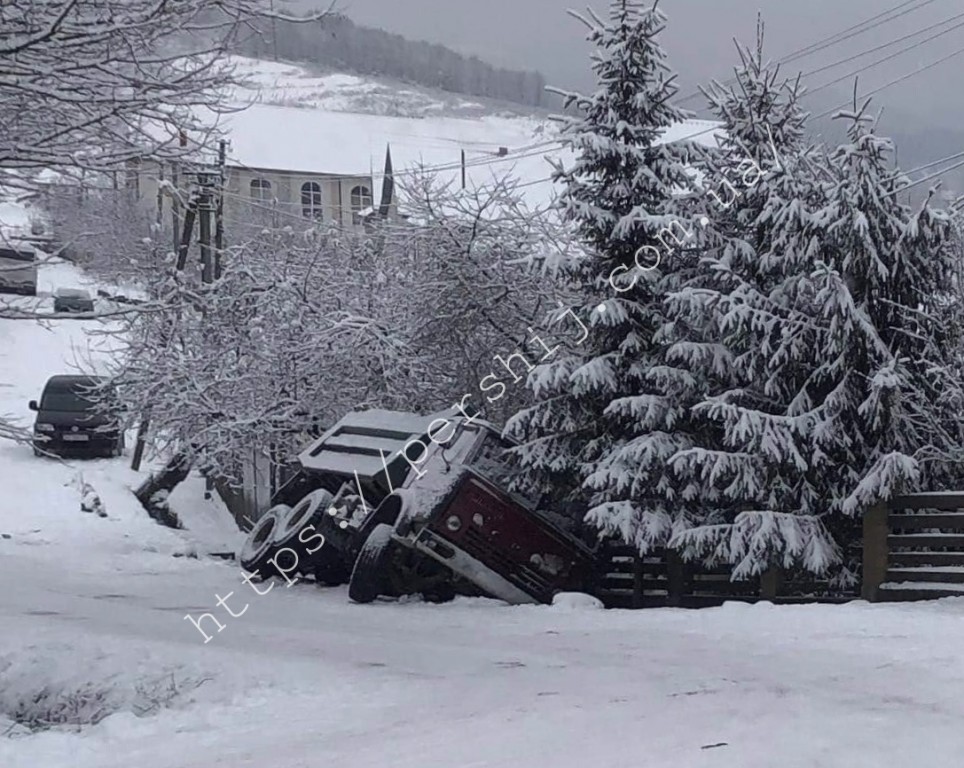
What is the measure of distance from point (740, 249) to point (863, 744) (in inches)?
287

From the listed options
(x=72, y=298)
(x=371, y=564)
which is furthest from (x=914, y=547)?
(x=72, y=298)

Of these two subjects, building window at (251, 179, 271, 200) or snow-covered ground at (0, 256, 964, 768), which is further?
building window at (251, 179, 271, 200)

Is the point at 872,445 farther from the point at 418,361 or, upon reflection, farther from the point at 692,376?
the point at 418,361

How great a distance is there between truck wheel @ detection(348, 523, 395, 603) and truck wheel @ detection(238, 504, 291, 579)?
5.24 feet

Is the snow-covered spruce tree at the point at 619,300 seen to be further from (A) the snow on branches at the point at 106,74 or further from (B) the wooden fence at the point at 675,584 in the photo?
(A) the snow on branches at the point at 106,74

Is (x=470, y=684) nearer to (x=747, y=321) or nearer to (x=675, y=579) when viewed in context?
(x=675, y=579)

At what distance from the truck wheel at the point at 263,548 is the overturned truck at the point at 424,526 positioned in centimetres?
2

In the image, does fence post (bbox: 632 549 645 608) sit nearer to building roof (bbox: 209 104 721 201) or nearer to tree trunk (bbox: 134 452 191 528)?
tree trunk (bbox: 134 452 191 528)

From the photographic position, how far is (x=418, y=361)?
53.9 ft

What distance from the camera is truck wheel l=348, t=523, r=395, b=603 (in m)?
10.8

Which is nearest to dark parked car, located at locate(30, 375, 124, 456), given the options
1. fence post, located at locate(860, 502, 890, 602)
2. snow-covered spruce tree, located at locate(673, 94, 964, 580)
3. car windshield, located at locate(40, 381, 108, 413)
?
car windshield, located at locate(40, 381, 108, 413)

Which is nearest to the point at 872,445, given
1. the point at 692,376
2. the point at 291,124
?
the point at 692,376

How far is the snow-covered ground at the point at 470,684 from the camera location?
5.27 metres

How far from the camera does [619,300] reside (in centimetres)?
1207
